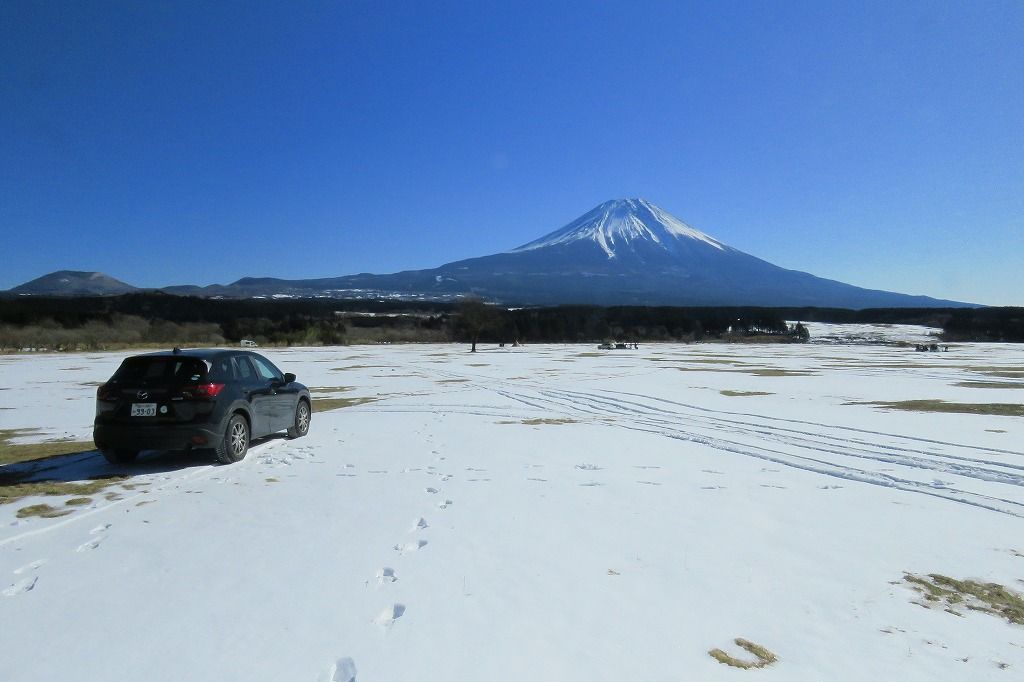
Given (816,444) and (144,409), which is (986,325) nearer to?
(816,444)

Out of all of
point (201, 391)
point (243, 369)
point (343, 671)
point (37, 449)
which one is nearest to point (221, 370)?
point (201, 391)

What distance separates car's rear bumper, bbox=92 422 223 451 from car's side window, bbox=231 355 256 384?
52.0 inches

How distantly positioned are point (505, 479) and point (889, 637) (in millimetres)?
4851

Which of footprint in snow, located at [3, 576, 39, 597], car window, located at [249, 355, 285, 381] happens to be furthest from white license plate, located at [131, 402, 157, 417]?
footprint in snow, located at [3, 576, 39, 597]

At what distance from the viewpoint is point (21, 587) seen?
170 inches

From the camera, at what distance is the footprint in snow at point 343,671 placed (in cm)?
326

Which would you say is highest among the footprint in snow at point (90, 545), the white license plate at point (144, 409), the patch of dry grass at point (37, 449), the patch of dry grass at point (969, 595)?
the white license plate at point (144, 409)

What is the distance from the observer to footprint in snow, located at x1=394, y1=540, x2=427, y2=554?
520 centimetres

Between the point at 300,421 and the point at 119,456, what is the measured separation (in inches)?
124

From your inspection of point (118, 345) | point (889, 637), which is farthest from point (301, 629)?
point (118, 345)

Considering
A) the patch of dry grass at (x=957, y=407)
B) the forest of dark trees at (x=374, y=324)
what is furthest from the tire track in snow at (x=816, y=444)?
the forest of dark trees at (x=374, y=324)

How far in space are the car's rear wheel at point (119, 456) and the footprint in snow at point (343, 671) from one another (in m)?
6.92

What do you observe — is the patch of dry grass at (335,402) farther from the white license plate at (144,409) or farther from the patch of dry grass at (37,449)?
the white license plate at (144,409)

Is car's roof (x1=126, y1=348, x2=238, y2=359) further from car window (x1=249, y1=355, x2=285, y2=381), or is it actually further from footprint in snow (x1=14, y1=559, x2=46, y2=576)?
footprint in snow (x1=14, y1=559, x2=46, y2=576)
